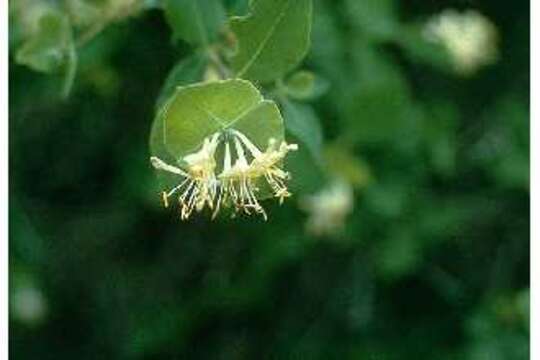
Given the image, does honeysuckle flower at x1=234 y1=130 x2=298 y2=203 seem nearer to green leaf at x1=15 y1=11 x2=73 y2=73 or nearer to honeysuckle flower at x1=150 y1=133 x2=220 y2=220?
honeysuckle flower at x1=150 y1=133 x2=220 y2=220

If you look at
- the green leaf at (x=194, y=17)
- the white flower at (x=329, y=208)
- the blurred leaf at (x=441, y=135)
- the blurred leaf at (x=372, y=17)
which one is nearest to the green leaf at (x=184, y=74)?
the green leaf at (x=194, y=17)

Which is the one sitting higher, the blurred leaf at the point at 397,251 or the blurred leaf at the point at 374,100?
the blurred leaf at the point at 374,100

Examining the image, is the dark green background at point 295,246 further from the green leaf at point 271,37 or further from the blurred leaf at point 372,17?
the green leaf at point 271,37

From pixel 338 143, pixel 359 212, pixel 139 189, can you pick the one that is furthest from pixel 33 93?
pixel 359 212

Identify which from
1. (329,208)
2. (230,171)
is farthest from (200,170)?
(329,208)

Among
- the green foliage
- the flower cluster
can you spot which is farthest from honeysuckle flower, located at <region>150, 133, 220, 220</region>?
the green foliage

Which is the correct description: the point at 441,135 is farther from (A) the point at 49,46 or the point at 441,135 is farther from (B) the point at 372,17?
(A) the point at 49,46
